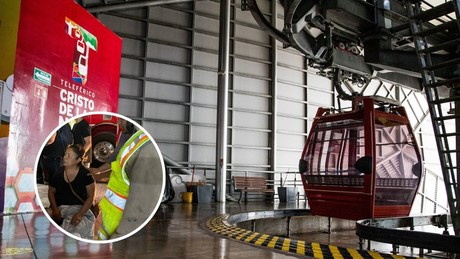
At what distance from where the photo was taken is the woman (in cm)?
165

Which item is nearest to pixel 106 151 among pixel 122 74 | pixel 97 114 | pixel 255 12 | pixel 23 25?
pixel 97 114

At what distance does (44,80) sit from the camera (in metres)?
5.62

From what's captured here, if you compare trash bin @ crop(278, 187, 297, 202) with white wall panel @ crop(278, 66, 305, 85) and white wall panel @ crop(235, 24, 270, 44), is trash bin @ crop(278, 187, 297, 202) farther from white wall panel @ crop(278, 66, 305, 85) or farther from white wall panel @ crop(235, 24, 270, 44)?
white wall panel @ crop(235, 24, 270, 44)

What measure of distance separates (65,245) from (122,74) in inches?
406

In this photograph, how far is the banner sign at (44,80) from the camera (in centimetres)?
525

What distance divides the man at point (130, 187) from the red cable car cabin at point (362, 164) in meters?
3.83

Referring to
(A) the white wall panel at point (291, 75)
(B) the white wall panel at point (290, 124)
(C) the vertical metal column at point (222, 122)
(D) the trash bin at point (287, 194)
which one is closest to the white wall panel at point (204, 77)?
(C) the vertical metal column at point (222, 122)

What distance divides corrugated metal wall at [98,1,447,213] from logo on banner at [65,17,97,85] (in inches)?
235

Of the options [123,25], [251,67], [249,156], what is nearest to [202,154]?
[249,156]

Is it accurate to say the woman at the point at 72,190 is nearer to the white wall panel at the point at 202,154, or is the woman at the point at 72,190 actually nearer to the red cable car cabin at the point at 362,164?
the red cable car cabin at the point at 362,164

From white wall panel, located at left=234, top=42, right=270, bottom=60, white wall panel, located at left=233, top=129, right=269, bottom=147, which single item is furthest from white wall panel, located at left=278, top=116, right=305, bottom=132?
white wall panel, located at left=234, top=42, right=270, bottom=60

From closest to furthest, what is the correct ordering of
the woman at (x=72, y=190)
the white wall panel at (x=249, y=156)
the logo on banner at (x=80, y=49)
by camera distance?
the woman at (x=72, y=190), the logo on banner at (x=80, y=49), the white wall panel at (x=249, y=156)

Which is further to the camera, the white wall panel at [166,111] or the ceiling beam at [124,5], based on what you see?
the white wall panel at [166,111]

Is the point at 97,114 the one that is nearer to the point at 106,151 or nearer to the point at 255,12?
the point at 106,151
